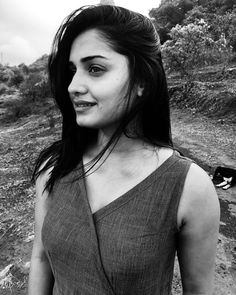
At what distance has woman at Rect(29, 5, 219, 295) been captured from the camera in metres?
1.17

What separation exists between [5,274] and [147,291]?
271 centimetres

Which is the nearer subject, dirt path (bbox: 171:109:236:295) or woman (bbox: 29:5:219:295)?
woman (bbox: 29:5:219:295)

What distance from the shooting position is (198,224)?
1.17 m

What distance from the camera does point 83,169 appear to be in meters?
1.45

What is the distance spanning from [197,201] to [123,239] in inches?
12.3

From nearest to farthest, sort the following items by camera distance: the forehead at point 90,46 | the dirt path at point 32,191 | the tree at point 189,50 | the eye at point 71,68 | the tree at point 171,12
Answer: the forehead at point 90,46, the eye at point 71,68, the dirt path at point 32,191, the tree at point 189,50, the tree at point 171,12

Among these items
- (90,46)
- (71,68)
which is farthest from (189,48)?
(90,46)

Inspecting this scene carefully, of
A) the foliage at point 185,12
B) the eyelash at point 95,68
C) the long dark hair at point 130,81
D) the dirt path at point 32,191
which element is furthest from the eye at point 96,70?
the foliage at point 185,12

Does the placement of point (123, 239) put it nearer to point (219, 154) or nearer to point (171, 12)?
point (219, 154)

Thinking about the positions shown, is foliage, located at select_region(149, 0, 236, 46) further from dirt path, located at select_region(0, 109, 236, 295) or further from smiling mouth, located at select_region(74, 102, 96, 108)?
smiling mouth, located at select_region(74, 102, 96, 108)

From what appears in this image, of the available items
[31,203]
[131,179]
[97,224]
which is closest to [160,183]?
[131,179]

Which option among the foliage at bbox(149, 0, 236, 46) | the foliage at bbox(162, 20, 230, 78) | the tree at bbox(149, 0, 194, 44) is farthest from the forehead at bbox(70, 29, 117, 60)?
the tree at bbox(149, 0, 194, 44)

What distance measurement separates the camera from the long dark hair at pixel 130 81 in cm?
128

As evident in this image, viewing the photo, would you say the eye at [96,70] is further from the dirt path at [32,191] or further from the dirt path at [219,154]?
the dirt path at [219,154]
